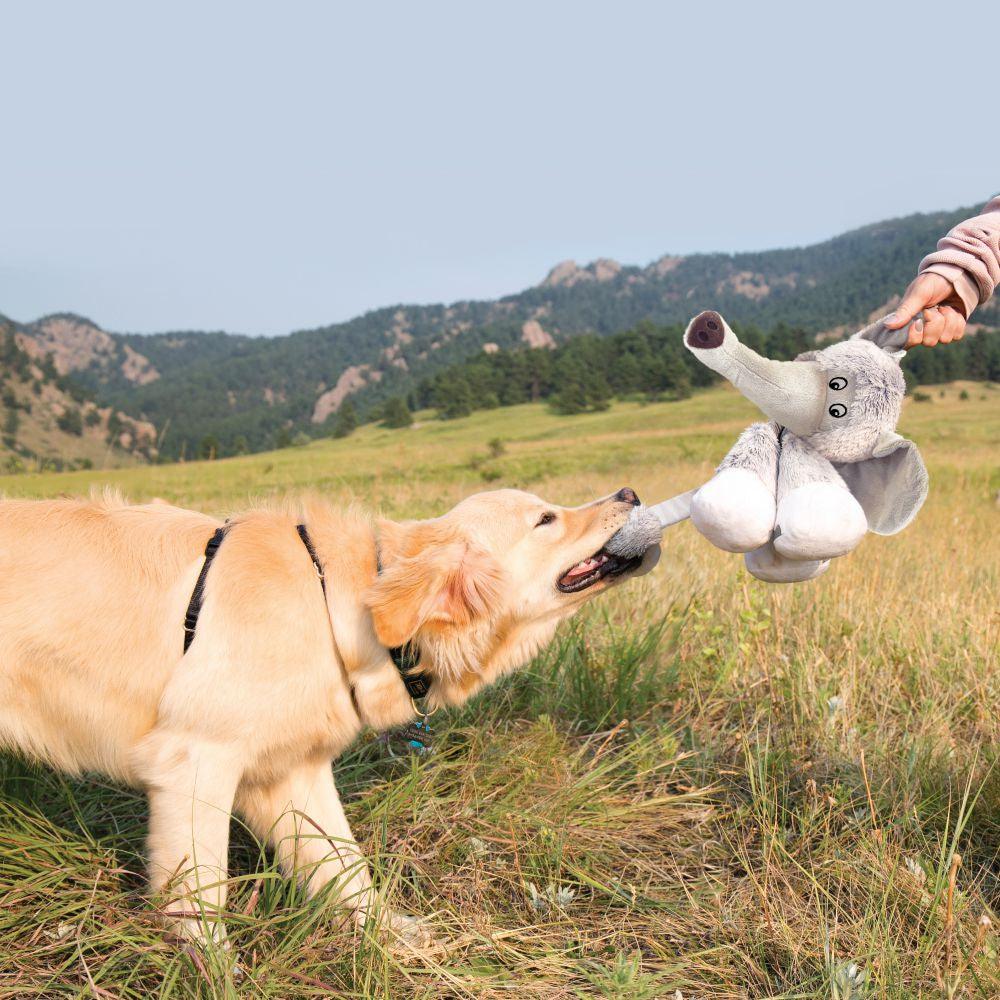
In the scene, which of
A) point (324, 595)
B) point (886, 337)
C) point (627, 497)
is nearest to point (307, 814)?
point (324, 595)

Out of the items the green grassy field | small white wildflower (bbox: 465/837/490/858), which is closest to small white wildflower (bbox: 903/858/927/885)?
the green grassy field

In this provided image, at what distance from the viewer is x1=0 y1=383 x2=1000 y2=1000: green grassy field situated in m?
2.12

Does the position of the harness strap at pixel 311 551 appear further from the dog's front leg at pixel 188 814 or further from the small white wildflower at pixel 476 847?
the small white wildflower at pixel 476 847

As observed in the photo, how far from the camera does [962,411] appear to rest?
41375mm

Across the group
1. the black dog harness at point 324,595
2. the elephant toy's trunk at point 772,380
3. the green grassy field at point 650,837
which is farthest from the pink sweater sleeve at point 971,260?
the black dog harness at point 324,595

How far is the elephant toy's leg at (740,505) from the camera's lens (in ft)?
7.19

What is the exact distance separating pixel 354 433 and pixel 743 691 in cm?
8218

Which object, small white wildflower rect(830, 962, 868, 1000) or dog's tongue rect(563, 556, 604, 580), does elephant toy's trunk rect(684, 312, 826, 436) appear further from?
small white wildflower rect(830, 962, 868, 1000)

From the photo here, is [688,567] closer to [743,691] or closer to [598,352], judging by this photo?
[743,691]

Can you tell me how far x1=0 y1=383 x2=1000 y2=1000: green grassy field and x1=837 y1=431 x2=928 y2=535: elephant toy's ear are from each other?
0.97 meters

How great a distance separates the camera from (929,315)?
243cm

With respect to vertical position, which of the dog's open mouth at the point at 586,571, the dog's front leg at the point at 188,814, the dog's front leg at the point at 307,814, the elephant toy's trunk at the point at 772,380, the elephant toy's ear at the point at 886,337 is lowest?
the dog's front leg at the point at 307,814

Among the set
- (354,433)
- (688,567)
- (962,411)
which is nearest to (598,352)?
(354,433)

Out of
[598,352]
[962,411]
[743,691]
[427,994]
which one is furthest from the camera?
[598,352]
